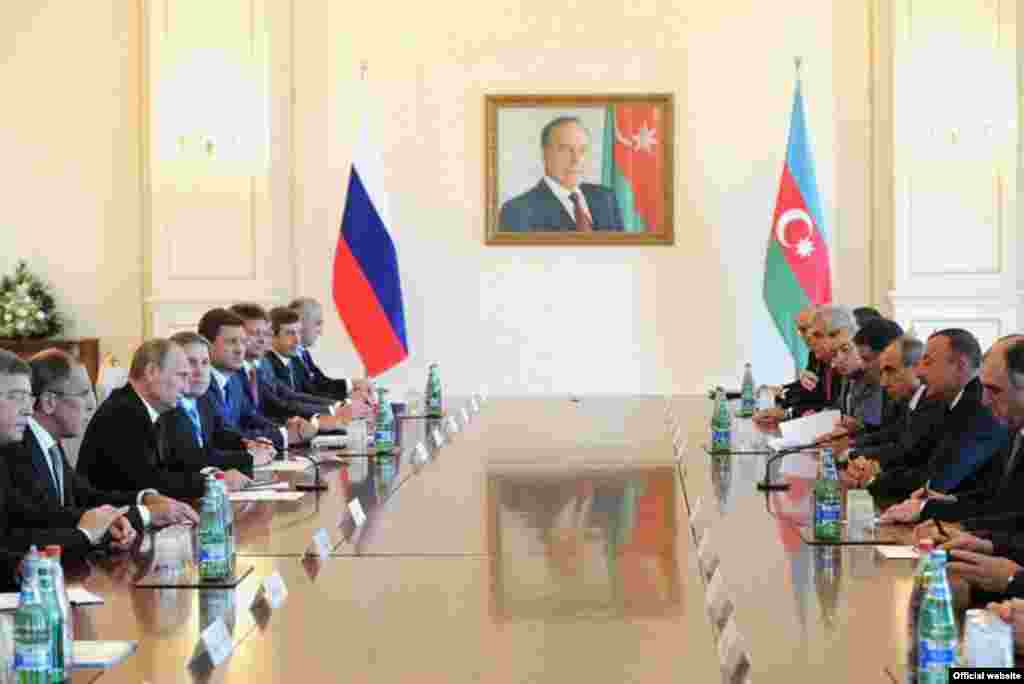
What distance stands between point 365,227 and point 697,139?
102 inches

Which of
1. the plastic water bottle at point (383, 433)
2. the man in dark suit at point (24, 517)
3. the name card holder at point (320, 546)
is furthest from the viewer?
the plastic water bottle at point (383, 433)

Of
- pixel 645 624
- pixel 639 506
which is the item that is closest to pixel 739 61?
pixel 639 506

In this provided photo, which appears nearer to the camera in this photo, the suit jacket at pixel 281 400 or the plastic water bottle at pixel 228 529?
the plastic water bottle at pixel 228 529

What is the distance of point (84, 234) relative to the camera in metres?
11.7

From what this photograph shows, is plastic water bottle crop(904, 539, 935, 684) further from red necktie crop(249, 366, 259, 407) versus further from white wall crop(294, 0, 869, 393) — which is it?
white wall crop(294, 0, 869, 393)

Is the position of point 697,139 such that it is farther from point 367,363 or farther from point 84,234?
point 84,234

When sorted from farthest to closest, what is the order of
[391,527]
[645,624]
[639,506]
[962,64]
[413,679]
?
1. [962,64]
2. [639,506]
3. [391,527]
4. [645,624]
5. [413,679]

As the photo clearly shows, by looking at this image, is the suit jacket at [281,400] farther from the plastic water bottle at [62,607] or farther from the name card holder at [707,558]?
the plastic water bottle at [62,607]

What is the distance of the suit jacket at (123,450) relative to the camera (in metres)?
5.26

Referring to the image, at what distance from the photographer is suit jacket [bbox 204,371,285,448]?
22.4 ft

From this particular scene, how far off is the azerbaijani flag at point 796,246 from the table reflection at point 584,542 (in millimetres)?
5330

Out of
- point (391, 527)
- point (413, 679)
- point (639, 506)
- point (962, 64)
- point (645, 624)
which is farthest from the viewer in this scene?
point (962, 64)

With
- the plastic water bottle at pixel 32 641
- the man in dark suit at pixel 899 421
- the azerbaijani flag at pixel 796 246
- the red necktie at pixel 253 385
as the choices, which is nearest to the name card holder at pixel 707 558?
the man in dark suit at pixel 899 421

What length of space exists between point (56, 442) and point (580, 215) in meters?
7.44
